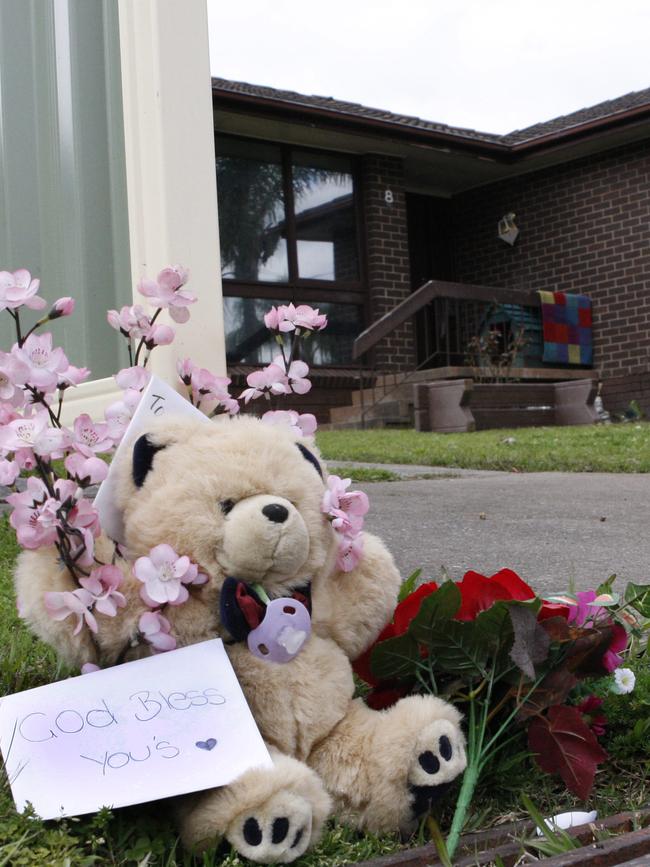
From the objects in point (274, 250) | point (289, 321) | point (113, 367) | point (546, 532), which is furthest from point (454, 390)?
point (289, 321)

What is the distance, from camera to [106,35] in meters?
2.90

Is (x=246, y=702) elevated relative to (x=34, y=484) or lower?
lower

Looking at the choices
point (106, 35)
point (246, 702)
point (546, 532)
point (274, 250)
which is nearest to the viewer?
point (246, 702)

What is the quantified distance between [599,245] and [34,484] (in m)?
13.5

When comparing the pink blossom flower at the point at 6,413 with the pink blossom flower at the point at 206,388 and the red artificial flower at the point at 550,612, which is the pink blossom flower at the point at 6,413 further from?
the red artificial flower at the point at 550,612

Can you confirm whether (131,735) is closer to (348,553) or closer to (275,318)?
(348,553)

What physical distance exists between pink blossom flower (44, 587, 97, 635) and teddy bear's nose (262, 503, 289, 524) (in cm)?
27

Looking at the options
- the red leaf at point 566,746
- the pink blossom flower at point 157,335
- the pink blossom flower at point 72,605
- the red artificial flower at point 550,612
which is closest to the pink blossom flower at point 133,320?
the pink blossom flower at point 157,335

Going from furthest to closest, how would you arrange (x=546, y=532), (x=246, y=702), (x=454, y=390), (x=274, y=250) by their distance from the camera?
(x=274, y=250) → (x=454, y=390) → (x=546, y=532) → (x=246, y=702)

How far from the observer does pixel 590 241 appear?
46.0 ft

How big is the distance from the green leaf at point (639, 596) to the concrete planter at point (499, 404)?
27.4 feet

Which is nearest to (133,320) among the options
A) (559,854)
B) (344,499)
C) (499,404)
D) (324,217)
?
(344,499)

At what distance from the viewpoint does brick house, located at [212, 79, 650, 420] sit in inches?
495

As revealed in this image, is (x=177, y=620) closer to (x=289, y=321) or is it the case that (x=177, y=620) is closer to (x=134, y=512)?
(x=134, y=512)
